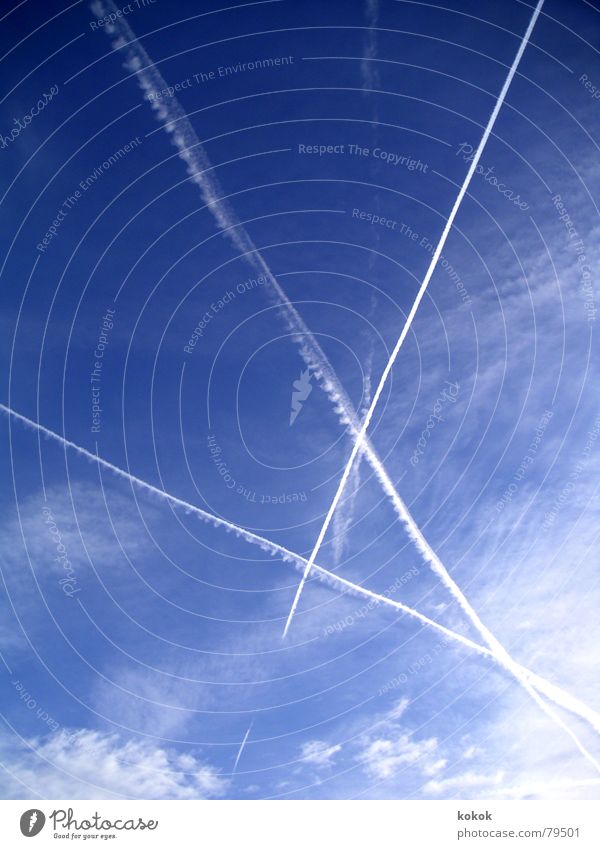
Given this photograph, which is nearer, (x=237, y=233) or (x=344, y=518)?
(x=237, y=233)

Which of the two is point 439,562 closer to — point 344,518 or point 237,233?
point 344,518

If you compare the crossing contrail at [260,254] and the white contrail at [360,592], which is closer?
the crossing contrail at [260,254]

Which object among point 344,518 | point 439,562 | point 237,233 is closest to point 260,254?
point 237,233

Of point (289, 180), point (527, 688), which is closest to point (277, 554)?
point (527, 688)

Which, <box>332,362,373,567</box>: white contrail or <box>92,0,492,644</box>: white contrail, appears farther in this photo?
<box>332,362,373,567</box>: white contrail

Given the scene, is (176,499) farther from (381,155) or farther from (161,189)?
(381,155)

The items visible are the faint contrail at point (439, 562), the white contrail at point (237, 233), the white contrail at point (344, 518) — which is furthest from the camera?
the white contrail at point (344, 518)

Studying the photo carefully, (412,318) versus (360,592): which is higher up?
(412,318)

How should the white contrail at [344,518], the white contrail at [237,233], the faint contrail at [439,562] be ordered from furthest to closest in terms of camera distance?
the white contrail at [344,518]
the faint contrail at [439,562]
the white contrail at [237,233]
